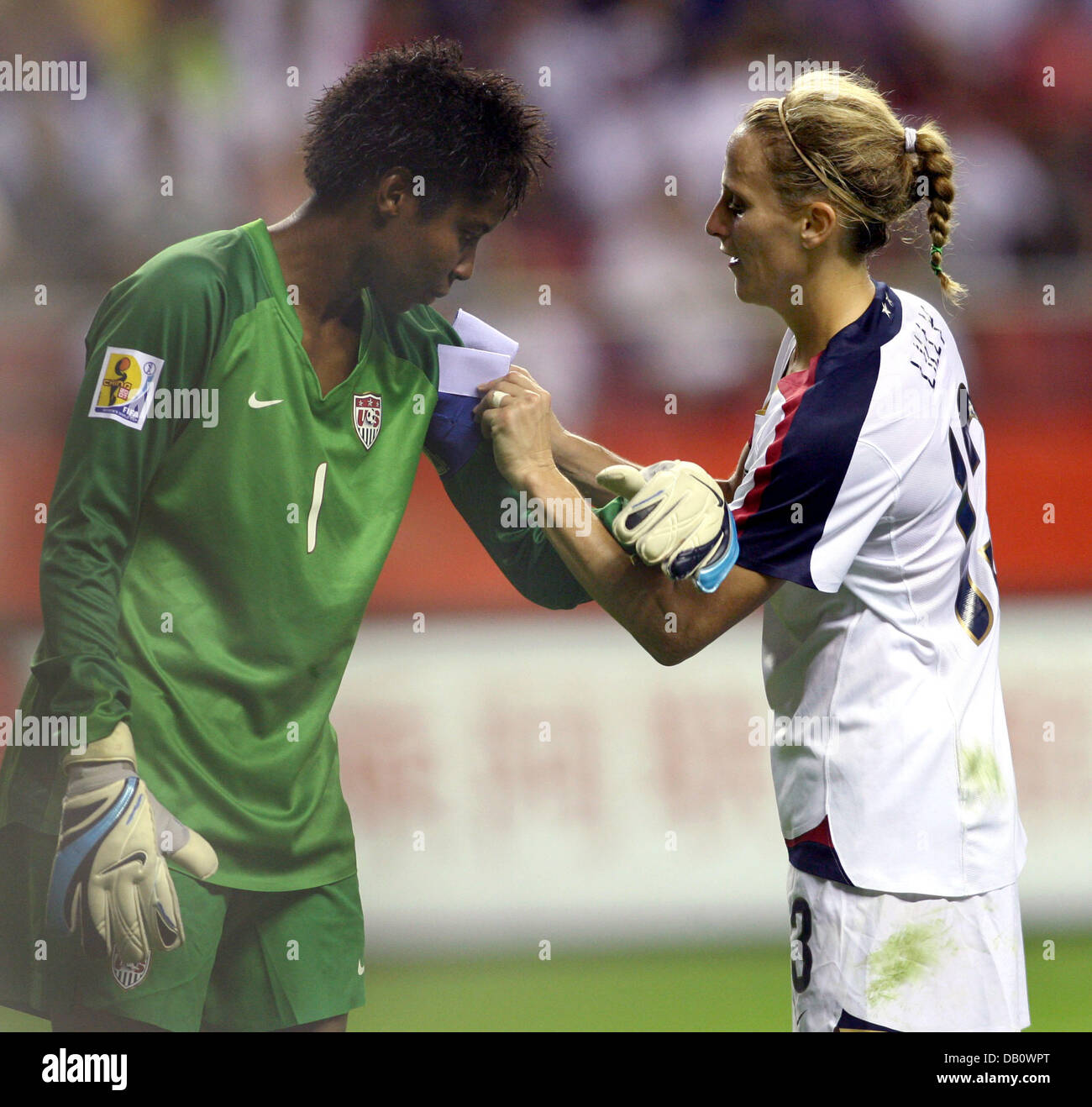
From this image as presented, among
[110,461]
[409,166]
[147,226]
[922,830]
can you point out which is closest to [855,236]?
[409,166]

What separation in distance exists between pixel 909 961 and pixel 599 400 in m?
1.74

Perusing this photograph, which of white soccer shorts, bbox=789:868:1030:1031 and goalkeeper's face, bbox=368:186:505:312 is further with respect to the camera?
goalkeeper's face, bbox=368:186:505:312

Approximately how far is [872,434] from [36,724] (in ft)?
4.34

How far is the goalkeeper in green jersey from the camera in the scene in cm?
179

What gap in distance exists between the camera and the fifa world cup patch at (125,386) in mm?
1787

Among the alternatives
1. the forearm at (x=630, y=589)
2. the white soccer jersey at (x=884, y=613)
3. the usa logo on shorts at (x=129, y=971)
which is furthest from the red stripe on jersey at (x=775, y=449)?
the usa logo on shorts at (x=129, y=971)

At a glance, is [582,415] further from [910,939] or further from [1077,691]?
[910,939]

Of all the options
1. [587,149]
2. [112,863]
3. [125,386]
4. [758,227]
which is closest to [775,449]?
[758,227]

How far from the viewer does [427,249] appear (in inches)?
77.5

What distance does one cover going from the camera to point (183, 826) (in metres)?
1.90

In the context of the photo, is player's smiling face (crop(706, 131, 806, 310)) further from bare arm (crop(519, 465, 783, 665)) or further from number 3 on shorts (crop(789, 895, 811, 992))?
number 3 on shorts (crop(789, 895, 811, 992))

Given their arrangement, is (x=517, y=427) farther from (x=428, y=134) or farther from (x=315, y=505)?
(x=428, y=134)

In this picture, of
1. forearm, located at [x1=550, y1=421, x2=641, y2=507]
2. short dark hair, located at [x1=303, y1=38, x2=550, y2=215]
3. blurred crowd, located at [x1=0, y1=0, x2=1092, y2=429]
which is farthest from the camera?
blurred crowd, located at [x1=0, y1=0, x2=1092, y2=429]

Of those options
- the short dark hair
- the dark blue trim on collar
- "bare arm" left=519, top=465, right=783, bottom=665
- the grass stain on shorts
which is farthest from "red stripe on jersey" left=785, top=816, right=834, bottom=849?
the short dark hair
